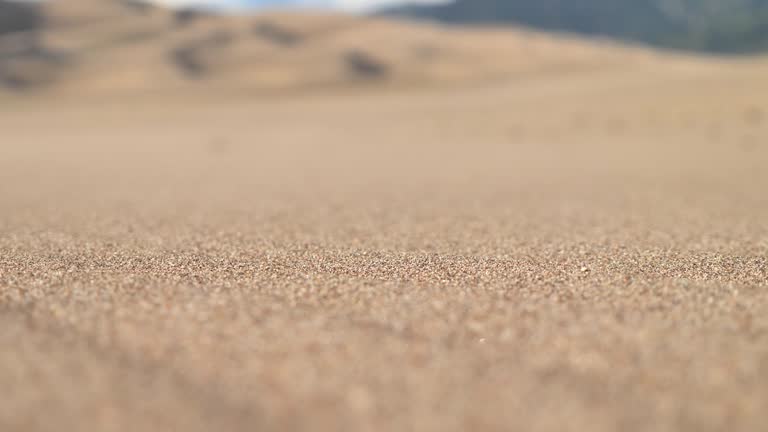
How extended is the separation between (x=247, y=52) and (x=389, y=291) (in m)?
48.0

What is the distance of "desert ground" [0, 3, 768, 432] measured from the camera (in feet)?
10.3

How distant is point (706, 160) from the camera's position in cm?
1448

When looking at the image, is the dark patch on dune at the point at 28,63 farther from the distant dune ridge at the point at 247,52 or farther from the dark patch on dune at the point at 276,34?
the dark patch on dune at the point at 276,34

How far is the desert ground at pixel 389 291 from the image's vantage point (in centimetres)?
313

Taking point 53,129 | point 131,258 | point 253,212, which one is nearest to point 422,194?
point 253,212

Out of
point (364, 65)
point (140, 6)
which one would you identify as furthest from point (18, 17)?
point (364, 65)

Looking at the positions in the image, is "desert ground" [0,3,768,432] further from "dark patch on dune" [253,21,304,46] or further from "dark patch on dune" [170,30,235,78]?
"dark patch on dune" [253,21,304,46]

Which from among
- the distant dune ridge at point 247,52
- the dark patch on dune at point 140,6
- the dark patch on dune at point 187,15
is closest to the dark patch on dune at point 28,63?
the distant dune ridge at point 247,52

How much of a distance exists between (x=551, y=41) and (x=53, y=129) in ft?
144

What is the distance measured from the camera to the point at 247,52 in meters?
49.8

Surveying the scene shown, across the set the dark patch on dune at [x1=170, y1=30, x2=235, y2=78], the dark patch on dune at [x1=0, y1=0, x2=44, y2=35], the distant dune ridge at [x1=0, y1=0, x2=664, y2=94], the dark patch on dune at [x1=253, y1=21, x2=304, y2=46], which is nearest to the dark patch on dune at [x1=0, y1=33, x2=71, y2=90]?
the distant dune ridge at [x1=0, y1=0, x2=664, y2=94]

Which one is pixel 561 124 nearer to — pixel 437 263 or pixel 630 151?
pixel 630 151

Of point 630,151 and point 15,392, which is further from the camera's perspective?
point 630,151

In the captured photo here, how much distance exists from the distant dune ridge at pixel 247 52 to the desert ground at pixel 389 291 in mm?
28618
